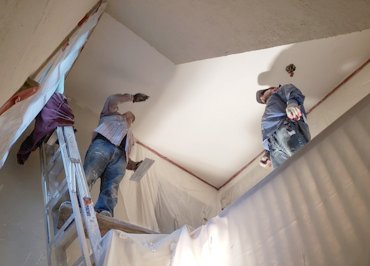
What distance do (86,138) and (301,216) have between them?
2.29 metres

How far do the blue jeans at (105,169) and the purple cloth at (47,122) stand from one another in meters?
0.26

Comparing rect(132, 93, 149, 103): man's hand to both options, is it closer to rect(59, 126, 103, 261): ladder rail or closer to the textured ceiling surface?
the textured ceiling surface

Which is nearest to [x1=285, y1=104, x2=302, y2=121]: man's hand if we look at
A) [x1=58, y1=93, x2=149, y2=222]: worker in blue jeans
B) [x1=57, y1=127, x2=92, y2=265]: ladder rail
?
[x1=58, y1=93, x2=149, y2=222]: worker in blue jeans

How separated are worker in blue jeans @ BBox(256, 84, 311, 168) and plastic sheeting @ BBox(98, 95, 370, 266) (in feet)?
3.08

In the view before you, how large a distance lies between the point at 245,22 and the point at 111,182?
144 centimetres

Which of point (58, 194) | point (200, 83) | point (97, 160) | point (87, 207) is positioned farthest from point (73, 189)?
point (200, 83)

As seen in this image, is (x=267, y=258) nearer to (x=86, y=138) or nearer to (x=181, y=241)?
(x=181, y=241)

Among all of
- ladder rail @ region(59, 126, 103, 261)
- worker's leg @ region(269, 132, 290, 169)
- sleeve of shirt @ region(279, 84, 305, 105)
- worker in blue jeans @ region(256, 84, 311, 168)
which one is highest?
sleeve of shirt @ region(279, 84, 305, 105)

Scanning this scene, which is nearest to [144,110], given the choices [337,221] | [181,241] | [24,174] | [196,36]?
[24,174]

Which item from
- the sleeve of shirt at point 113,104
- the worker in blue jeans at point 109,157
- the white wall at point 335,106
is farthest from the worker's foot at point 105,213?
the white wall at point 335,106

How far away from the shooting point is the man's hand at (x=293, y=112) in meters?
2.65

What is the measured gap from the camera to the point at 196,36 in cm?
222

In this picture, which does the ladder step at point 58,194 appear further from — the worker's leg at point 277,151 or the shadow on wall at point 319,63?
the shadow on wall at point 319,63

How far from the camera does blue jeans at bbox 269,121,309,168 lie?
2627mm
